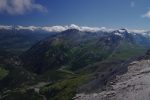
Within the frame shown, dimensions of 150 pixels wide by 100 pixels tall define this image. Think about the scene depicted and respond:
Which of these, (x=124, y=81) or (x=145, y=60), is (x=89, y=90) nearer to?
(x=124, y=81)

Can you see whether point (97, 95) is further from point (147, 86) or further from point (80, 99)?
point (147, 86)

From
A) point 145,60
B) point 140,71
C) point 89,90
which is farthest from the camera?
point 145,60

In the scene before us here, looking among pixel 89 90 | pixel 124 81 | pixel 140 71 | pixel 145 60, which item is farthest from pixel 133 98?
pixel 145 60

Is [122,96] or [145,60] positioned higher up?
[145,60]

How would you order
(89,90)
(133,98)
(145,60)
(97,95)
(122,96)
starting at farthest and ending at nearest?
(145,60)
(89,90)
(97,95)
(122,96)
(133,98)

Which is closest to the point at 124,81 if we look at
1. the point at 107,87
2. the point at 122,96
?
the point at 107,87

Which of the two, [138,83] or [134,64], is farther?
[134,64]
